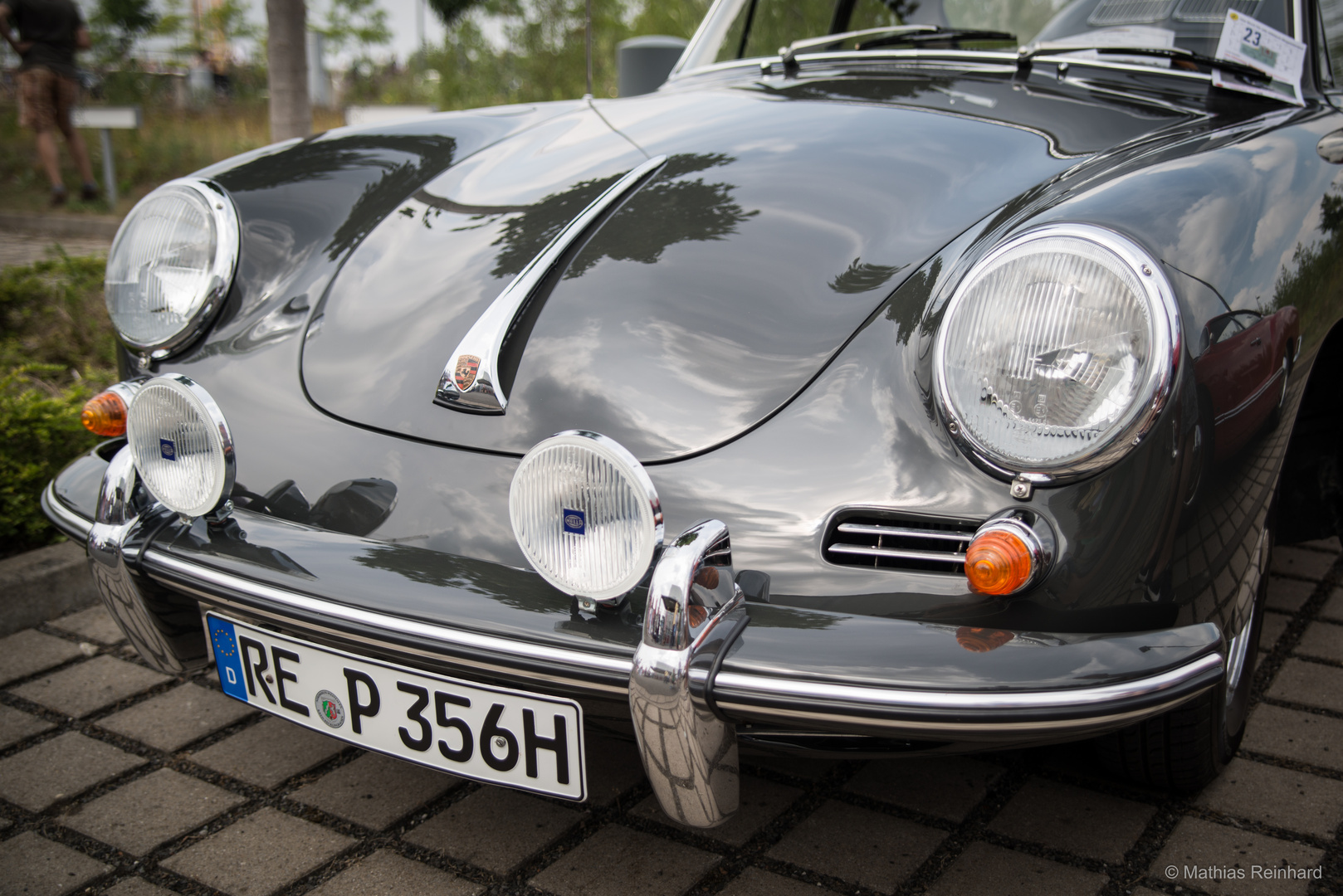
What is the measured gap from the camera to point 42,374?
3600 mm

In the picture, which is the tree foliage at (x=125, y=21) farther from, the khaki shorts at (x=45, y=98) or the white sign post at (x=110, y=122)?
the khaki shorts at (x=45, y=98)

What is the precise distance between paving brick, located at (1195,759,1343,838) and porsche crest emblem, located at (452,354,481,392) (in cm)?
131

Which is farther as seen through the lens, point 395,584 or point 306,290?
point 306,290

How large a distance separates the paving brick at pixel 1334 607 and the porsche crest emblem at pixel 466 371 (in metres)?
2.03

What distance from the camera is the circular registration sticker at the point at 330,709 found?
1.43 m

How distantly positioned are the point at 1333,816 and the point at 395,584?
1.46 m

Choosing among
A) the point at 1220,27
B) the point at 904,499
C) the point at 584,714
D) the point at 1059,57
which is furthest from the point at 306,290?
the point at 1220,27

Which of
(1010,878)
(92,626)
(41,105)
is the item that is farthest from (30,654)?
(41,105)

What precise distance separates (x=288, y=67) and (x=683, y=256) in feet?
13.0

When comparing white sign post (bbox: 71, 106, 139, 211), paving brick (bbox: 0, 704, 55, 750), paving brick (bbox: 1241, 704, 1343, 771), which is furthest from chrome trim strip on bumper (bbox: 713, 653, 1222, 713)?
white sign post (bbox: 71, 106, 139, 211)

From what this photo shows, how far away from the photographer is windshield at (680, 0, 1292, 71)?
208 centimetres

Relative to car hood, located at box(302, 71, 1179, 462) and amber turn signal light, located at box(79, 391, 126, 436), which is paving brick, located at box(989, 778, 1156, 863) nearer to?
car hood, located at box(302, 71, 1179, 462)

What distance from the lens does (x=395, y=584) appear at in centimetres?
131

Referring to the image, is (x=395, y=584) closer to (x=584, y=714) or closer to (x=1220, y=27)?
(x=584, y=714)
